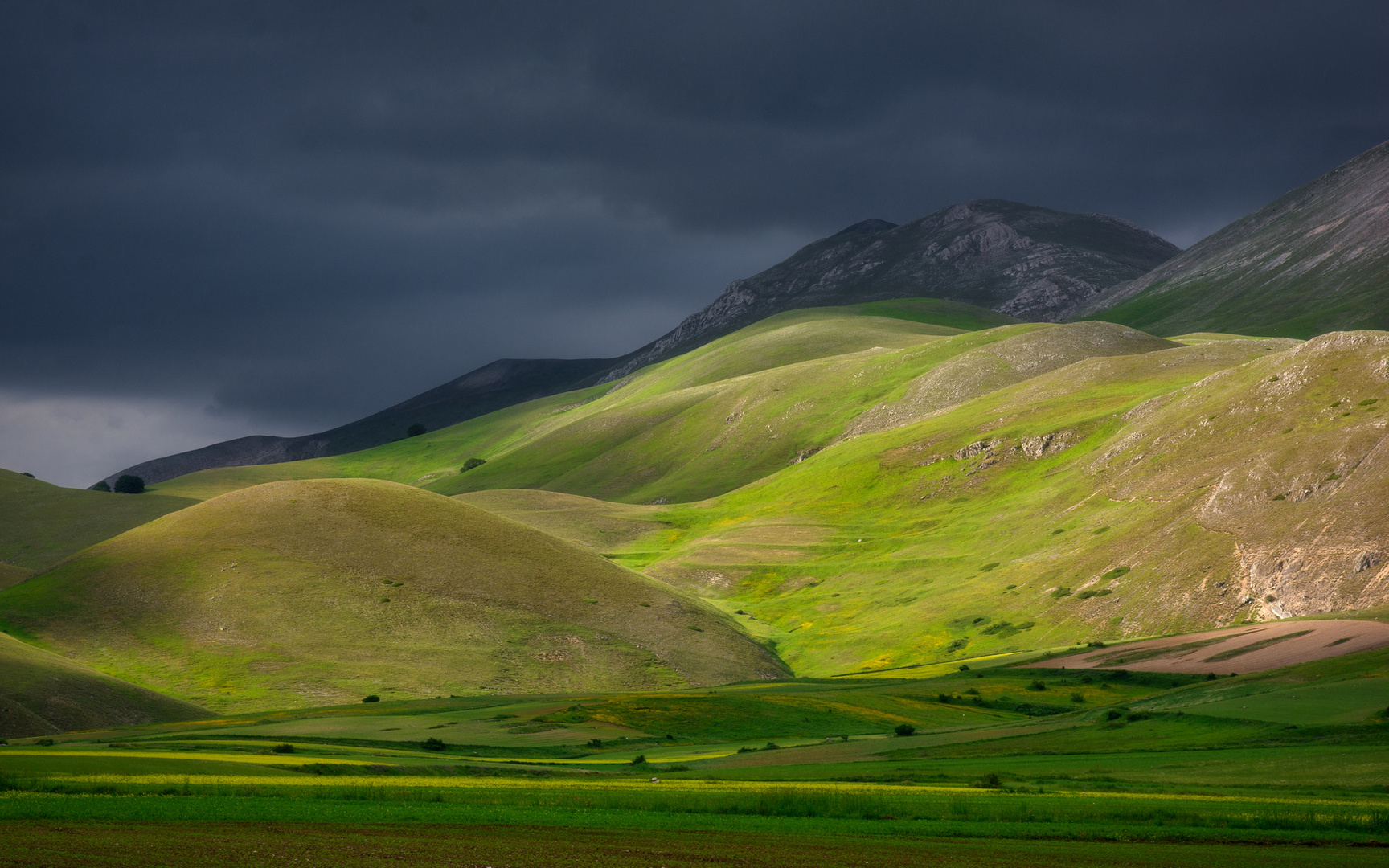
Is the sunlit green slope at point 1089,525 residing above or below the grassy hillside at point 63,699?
below

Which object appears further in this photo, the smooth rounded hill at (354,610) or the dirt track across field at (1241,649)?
the smooth rounded hill at (354,610)

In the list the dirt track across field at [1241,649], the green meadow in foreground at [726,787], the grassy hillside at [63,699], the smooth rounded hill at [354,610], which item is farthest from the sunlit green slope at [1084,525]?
the grassy hillside at [63,699]

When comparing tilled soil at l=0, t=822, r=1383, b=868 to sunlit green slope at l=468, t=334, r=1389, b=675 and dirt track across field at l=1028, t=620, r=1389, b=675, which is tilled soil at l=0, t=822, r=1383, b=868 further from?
sunlit green slope at l=468, t=334, r=1389, b=675

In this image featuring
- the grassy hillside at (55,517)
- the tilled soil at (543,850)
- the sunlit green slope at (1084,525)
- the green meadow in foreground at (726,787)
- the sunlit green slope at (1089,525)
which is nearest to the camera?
the tilled soil at (543,850)

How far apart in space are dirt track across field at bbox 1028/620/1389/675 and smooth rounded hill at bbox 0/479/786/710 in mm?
37905

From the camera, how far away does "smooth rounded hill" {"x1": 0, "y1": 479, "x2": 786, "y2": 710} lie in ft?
289

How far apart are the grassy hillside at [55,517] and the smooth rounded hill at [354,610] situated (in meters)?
62.4

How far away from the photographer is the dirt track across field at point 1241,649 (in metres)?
63.9

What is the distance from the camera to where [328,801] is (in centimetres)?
3203

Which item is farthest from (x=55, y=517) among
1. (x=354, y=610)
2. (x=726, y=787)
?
(x=726, y=787)

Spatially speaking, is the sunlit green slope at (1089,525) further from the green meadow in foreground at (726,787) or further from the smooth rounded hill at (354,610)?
the green meadow in foreground at (726,787)

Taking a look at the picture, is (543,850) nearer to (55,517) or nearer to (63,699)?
(63,699)

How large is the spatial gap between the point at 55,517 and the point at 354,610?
11461 cm

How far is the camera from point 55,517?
17838 cm
